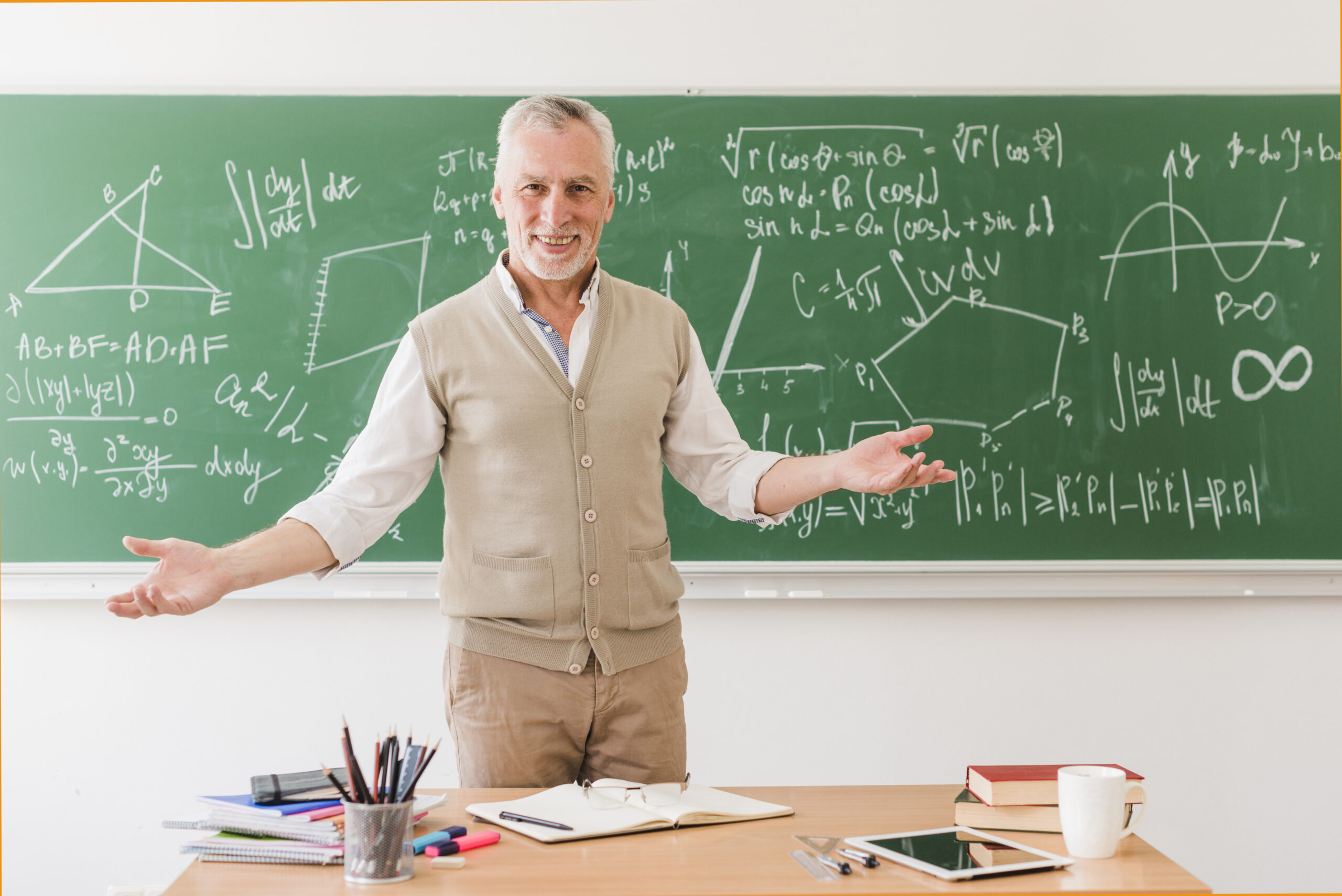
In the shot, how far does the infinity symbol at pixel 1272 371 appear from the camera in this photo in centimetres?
295

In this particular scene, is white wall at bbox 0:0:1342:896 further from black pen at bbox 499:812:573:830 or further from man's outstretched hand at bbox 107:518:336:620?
black pen at bbox 499:812:573:830

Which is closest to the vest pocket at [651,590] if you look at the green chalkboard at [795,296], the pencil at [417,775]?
the pencil at [417,775]

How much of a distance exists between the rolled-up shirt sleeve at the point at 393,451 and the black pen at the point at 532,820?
1.93 ft

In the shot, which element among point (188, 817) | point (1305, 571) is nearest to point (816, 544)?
point (1305, 571)

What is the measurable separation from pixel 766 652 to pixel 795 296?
1.00m

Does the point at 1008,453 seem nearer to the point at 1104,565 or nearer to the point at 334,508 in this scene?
Answer: the point at 1104,565

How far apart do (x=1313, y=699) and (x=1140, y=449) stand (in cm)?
87

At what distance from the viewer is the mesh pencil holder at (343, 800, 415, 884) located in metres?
1.27

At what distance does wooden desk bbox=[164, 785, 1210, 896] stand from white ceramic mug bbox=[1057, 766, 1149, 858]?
0.02 metres

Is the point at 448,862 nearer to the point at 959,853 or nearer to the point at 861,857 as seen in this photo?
the point at 861,857

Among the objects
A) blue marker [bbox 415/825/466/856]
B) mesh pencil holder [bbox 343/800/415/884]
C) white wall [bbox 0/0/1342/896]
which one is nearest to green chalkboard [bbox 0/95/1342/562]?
white wall [bbox 0/0/1342/896]

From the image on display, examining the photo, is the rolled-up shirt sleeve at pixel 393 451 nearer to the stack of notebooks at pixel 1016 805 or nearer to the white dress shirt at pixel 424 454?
the white dress shirt at pixel 424 454

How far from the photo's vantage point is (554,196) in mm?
1945

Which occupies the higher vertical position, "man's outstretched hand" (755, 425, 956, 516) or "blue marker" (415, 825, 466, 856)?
"man's outstretched hand" (755, 425, 956, 516)
